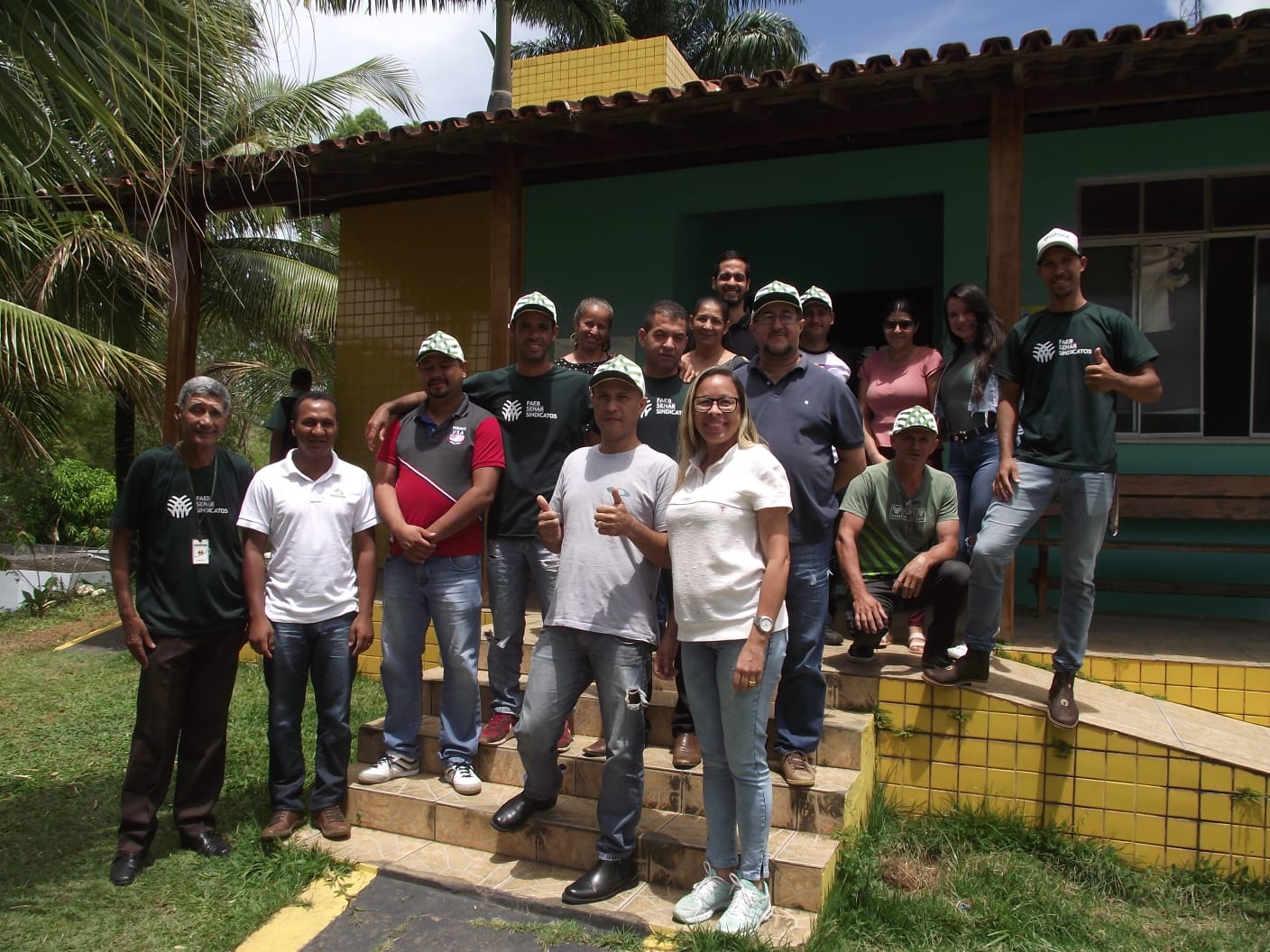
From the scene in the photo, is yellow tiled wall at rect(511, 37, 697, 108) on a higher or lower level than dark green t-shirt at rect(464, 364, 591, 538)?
higher

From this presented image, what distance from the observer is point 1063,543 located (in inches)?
162

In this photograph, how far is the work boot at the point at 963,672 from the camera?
427 cm

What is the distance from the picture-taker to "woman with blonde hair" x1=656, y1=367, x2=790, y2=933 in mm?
3199

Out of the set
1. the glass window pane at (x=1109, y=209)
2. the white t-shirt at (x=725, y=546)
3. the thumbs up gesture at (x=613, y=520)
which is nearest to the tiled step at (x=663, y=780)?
the white t-shirt at (x=725, y=546)

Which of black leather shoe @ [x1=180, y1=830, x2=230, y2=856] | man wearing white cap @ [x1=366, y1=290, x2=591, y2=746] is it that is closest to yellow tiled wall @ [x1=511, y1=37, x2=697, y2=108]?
man wearing white cap @ [x1=366, y1=290, x2=591, y2=746]

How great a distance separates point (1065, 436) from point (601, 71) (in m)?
6.99

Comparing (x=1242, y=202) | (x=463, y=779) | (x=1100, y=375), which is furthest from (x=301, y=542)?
(x=1242, y=202)

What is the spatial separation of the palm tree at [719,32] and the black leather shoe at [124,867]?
23047 millimetres

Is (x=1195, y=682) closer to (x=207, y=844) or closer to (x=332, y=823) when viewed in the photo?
(x=332, y=823)

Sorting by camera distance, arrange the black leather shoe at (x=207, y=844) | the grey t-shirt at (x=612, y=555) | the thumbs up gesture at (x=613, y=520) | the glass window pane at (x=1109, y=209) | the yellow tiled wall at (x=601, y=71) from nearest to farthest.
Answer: the thumbs up gesture at (x=613, y=520) < the grey t-shirt at (x=612, y=555) < the black leather shoe at (x=207, y=844) < the glass window pane at (x=1109, y=209) < the yellow tiled wall at (x=601, y=71)

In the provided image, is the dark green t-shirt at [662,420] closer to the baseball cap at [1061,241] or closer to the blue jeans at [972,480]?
the blue jeans at [972,480]

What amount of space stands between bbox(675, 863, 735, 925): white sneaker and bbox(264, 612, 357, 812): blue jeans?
160 cm

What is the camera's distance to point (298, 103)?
40.3 feet

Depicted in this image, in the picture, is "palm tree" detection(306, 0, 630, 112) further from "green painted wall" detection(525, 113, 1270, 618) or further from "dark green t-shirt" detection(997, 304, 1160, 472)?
"dark green t-shirt" detection(997, 304, 1160, 472)
